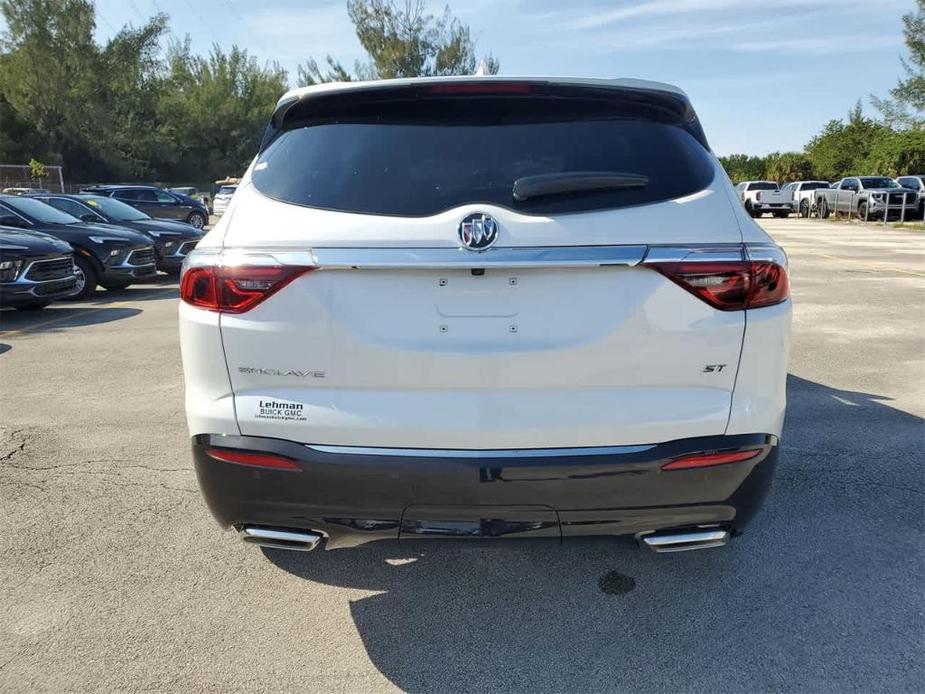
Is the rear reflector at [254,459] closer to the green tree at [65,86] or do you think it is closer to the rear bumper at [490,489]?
the rear bumper at [490,489]

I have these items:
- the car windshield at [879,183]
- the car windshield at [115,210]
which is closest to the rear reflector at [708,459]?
the car windshield at [115,210]

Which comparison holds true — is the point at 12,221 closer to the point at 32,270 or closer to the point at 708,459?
the point at 32,270

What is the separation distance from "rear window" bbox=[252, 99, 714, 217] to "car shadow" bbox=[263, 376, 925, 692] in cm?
114

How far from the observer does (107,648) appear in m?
2.67

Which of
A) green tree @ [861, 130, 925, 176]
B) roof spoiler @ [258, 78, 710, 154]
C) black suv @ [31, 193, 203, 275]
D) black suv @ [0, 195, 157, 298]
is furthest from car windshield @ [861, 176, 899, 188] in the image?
roof spoiler @ [258, 78, 710, 154]

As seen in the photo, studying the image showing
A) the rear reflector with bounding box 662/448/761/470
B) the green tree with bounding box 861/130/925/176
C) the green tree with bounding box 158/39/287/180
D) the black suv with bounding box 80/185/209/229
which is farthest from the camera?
the green tree with bounding box 158/39/287/180

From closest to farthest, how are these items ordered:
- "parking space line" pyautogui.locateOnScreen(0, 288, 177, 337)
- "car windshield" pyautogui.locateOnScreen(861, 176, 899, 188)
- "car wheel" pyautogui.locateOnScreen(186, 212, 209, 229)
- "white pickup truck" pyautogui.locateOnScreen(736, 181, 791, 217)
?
"parking space line" pyautogui.locateOnScreen(0, 288, 177, 337)
"car wheel" pyautogui.locateOnScreen(186, 212, 209, 229)
"car windshield" pyautogui.locateOnScreen(861, 176, 899, 188)
"white pickup truck" pyautogui.locateOnScreen(736, 181, 791, 217)

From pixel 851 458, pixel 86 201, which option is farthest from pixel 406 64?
pixel 851 458

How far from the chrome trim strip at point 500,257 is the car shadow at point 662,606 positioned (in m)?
0.92

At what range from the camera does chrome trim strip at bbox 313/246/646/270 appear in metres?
2.22

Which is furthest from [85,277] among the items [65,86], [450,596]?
[65,86]

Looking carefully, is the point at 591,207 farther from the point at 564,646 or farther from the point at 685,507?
the point at 564,646

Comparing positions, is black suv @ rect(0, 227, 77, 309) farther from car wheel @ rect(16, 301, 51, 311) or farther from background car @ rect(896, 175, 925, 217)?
background car @ rect(896, 175, 925, 217)

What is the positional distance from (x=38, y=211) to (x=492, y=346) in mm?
12278
